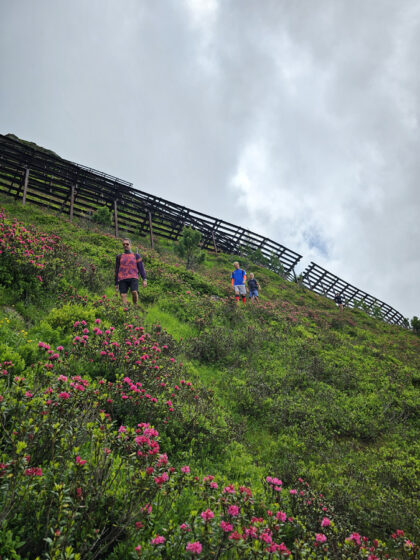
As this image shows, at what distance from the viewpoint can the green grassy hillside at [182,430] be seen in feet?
6.24

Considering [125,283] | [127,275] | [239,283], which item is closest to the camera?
[127,275]

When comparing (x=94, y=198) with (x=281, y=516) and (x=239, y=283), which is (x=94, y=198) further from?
(x=281, y=516)

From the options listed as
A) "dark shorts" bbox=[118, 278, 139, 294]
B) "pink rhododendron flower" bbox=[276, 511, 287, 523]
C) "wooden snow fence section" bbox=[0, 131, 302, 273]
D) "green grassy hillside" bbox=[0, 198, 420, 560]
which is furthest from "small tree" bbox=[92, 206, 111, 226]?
"pink rhododendron flower" bbox=[276, 511, 287, 523]

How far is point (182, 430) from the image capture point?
402 cm

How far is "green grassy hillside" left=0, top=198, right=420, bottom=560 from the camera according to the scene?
1.90m

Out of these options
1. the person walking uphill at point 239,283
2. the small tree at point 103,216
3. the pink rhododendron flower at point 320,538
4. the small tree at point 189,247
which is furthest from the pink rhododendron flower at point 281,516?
the small tree at point 103,216

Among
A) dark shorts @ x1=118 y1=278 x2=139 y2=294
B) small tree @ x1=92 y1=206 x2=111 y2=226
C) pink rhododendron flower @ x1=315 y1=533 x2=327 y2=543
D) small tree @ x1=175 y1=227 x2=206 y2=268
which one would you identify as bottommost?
pink rhododendron flower @ x1=315 y1=533 x2=327 y2=543

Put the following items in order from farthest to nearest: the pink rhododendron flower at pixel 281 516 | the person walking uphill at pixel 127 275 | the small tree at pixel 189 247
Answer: the small tree at pixel 189 247 < the person walking uphill at pixel 127 275 < the pink rhododendron flower at pixel 281 516

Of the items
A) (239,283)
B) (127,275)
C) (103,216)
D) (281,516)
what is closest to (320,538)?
(281,516)

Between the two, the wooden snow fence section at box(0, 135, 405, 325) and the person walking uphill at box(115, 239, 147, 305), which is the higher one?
the wooden snow fence section at box(0, 135, 405, 325)

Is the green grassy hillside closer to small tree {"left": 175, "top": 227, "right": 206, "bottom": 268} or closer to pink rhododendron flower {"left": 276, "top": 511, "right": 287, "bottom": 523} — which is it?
pink rhododendron flower {"left": 276, "top": 511, "right": 287, "bottom": 523}

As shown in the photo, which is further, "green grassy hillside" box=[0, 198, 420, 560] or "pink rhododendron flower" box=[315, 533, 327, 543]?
"pink rhododendron flower" box=[315, 533, 327, 543]

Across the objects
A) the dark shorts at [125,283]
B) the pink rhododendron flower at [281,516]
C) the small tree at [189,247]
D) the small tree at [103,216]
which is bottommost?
the pink rhododendron flower at [281,516]

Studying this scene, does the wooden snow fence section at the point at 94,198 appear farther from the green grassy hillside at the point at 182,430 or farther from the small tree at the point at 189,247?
the green grassy hillside at the point at 182,430
